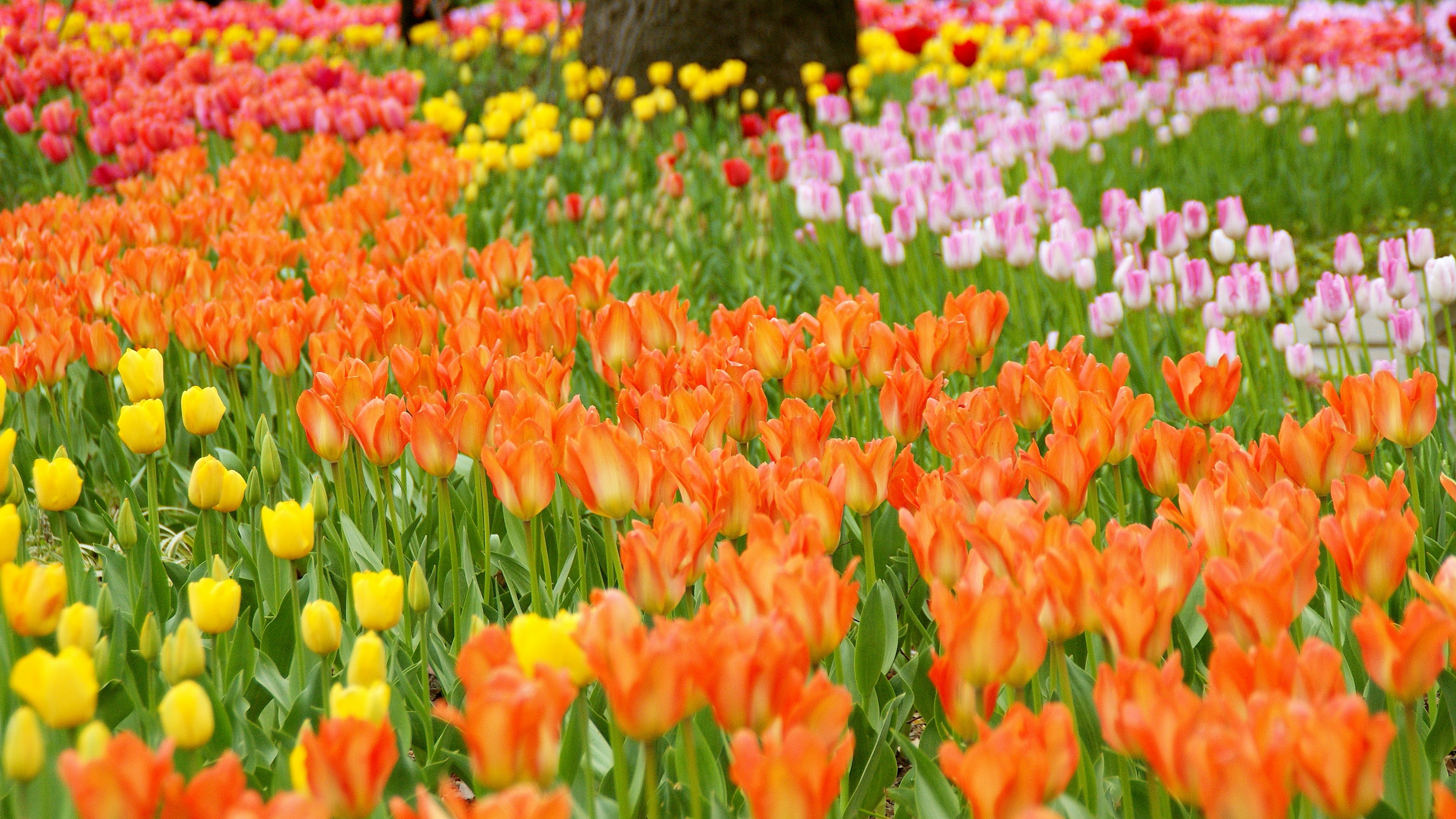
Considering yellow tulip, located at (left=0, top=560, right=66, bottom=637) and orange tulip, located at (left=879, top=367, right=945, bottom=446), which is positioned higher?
yellow tulip, located at (left=0, top=560, right=66, bottom=637)

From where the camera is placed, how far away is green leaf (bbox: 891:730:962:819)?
4.79 feet

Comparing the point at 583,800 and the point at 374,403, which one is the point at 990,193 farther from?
the point at 583,800

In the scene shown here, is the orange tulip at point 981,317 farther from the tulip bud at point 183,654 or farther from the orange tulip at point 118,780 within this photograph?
the orange tulip at point 118,780

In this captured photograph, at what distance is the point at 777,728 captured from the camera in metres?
1.08

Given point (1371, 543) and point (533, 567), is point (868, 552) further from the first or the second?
point (1371, 543)

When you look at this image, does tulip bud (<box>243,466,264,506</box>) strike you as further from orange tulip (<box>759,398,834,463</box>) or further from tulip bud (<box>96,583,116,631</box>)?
orange tulip (<box>759,398,834,463</box>)

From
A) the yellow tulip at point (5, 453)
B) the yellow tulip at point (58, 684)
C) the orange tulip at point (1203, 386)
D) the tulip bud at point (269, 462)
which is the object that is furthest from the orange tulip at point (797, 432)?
the yellow tulip at point (5, 453)

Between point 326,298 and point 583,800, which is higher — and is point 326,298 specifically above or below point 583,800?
above

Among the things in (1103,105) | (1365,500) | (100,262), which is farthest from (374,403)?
(1103,105)

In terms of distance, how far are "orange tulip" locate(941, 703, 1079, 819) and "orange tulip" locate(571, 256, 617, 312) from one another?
210 cm

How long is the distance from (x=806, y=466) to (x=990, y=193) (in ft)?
7.73

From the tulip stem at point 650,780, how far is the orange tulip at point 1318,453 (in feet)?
3.25

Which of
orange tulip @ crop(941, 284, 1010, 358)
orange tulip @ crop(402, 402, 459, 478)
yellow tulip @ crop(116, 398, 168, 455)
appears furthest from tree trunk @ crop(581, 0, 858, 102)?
orange tulip @ crop(402, 402, 459, 478)

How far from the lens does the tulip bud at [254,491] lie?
2365mm
